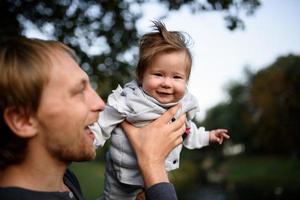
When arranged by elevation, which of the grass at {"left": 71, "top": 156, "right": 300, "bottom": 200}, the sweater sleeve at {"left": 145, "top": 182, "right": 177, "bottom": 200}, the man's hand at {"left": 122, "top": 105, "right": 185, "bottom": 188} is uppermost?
the man's hand at {"left": 122, "top": 105, "right": 185, "bottom": 188}

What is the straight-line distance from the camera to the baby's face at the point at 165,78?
2.94 meters

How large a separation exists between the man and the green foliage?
26.5m

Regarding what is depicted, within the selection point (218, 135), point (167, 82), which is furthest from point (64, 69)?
point (218, 135)

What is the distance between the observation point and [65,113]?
6.10ft

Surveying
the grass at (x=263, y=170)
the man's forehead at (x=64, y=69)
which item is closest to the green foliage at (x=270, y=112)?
the grass at (x=263, y=170)

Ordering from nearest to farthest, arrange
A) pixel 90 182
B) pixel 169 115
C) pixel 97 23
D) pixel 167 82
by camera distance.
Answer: pixel 169 115 < pixel 167 82 < pixel 97 23 < pixel 90 182

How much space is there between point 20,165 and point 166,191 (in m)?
0.82

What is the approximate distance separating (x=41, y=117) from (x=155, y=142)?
93 cm

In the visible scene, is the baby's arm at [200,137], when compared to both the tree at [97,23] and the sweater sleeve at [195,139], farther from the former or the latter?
the tree at [97,23]

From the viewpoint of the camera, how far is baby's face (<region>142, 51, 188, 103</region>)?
9.65ft

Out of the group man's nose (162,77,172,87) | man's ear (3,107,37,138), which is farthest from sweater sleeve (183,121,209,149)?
man's ear (3,107,37,138)

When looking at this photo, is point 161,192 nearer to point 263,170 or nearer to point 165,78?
point 165,78

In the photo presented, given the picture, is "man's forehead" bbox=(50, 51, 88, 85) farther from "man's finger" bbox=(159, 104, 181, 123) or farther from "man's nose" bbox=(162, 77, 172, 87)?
"man's nose" bbox=(162, 77, 172, 87)

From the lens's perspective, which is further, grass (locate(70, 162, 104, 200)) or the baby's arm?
grass (locate(70, 162, 104, 200))
